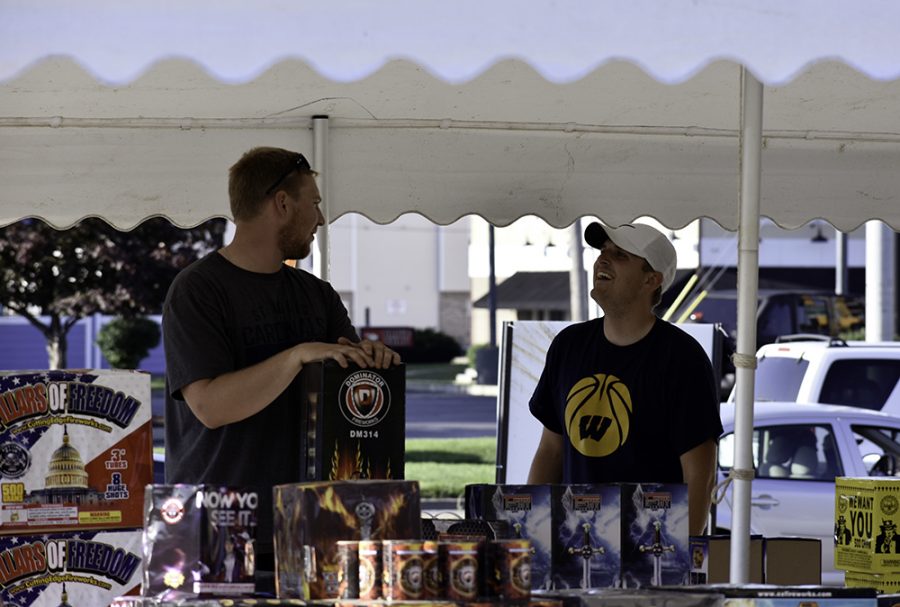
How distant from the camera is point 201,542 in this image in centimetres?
246

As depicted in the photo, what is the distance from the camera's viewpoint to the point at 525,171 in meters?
5.32

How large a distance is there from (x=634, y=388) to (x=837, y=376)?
7.14 m

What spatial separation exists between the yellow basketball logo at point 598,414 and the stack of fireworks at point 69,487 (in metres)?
1.36

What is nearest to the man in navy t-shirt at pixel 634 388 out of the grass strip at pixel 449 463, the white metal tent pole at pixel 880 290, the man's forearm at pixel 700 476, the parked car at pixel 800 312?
the man's forearm at pixel 700 476

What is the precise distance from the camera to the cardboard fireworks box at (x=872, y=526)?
3301mm

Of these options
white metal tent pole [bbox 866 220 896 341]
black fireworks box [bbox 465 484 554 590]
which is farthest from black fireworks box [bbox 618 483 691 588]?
white metal tent pole [bbox 866 220 896 341]

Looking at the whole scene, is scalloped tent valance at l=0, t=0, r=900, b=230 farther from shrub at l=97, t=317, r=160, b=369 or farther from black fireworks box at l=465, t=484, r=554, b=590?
shrub at l=97, t=317, r=160, b=369

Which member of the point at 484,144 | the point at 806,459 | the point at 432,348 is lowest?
the point at 806,459

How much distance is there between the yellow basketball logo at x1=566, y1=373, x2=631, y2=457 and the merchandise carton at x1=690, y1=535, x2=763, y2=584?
430 mm

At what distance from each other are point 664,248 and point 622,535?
1.61 metres

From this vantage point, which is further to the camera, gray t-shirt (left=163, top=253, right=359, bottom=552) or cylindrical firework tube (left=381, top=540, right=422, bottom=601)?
gray t-shirt (left=163, top=253, right=359, bottom=552)

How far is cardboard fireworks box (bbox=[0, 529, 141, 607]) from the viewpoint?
3260 mm

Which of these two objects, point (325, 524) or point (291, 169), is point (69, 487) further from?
point (325, 524)

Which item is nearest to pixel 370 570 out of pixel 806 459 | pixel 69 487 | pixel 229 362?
pixel 229 362
